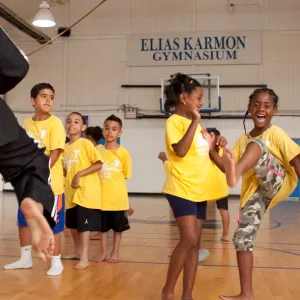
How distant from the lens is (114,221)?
486 cm

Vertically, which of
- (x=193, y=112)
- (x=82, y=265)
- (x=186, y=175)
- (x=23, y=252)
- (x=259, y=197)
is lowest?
(x=82, y=265)

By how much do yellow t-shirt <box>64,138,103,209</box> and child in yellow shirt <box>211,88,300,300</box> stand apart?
1.73m

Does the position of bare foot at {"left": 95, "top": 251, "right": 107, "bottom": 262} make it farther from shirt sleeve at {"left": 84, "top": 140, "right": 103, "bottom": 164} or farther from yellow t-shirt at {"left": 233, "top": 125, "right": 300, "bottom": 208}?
yellow t-shirt at {"left": 233, "top": 125, "right": 300, "bottom": 208}

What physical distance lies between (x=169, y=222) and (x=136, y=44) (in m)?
9.09

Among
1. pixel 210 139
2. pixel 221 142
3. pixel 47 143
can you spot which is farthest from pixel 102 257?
pixel 221 142

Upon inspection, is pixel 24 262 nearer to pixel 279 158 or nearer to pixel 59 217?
pixel 59 217

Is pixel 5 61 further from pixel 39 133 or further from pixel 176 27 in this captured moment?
pixel 176 27

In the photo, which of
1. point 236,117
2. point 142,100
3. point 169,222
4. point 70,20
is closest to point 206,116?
point 236,117

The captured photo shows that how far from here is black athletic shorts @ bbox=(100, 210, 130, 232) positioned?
190 inches

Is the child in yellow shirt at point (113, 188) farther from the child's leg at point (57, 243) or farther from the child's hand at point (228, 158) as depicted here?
the child's hand at point (228, 158)

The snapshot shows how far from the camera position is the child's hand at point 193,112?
10.2ft

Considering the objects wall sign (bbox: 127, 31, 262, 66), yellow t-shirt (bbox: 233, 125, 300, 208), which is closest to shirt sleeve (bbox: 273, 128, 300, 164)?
yellow t-shirt (bbox: 233, 125, 300, 208)

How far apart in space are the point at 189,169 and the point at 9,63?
6.23 ft

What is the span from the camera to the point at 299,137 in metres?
15.2
